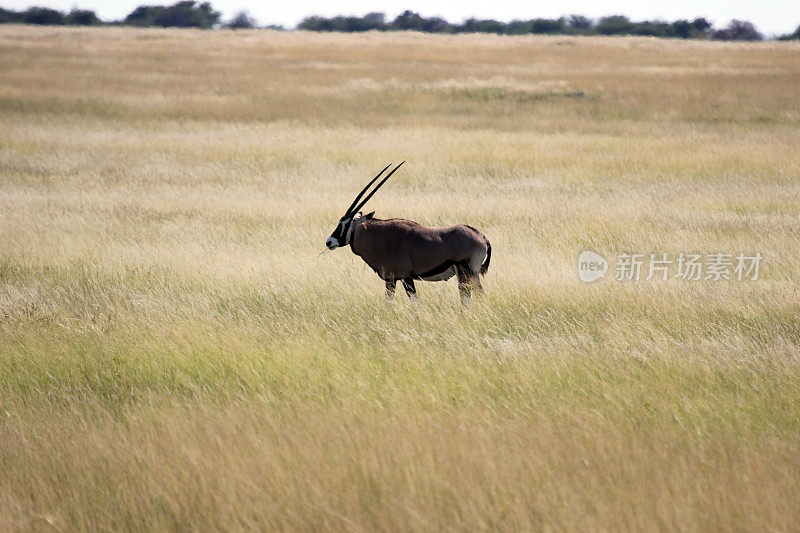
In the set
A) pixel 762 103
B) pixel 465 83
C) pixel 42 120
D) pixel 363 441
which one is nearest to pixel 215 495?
pixel 363 441

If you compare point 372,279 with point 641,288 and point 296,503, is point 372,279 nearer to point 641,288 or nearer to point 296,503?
point 641,288

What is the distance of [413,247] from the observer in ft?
20.1

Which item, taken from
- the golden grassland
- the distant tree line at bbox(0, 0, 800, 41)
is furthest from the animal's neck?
the distant tree line at bbox(0, 0, 800, 41)

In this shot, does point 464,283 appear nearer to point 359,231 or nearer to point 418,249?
point 418,249

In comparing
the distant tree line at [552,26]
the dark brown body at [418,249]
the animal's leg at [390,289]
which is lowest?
the animal's leg at [390,289]

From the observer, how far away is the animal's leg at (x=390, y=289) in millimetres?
6580

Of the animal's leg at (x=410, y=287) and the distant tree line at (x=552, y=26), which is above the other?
the distant tree line at (x=552, y=26)

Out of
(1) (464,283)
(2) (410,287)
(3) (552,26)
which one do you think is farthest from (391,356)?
(3) (552,26)

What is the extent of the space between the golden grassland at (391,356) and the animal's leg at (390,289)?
0.30ft

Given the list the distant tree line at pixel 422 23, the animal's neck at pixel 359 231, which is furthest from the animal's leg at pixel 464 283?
the distant tree line at pixel 422 23

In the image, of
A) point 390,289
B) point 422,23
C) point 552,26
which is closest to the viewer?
point 390,289

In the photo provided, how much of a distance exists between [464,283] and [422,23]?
13599cm

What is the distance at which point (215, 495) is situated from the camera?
3777 millimetres

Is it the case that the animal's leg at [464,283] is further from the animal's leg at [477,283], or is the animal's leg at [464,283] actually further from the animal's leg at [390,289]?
the animal's leg at [390,289]
